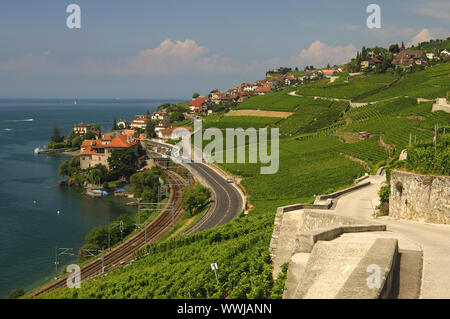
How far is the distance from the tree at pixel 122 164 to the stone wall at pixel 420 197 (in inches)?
2351

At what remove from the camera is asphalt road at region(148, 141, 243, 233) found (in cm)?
3838

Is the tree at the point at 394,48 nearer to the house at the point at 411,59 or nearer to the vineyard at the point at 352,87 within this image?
the house at the point at 411,59

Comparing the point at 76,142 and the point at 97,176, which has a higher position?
the point at 76,142

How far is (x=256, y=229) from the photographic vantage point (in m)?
24.5

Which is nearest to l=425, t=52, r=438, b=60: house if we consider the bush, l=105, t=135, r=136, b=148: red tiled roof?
l=105, t=135, r=136, b=148: red tiled roof

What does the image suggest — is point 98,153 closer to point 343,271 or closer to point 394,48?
point 343,271

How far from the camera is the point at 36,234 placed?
43.6 meters

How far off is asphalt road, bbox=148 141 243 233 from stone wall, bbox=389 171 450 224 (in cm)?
2304

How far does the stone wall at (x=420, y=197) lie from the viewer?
532 inches

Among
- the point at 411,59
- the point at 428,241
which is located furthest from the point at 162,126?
the point at 428,241

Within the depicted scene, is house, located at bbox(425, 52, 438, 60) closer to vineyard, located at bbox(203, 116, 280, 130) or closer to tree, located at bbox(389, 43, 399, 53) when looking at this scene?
tree, located at bbox(389, 43, 399, 53)

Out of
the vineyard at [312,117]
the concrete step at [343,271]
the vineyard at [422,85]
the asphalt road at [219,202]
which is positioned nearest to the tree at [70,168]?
the asphalt road at [219,202]

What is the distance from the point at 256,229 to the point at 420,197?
11.6 metres
